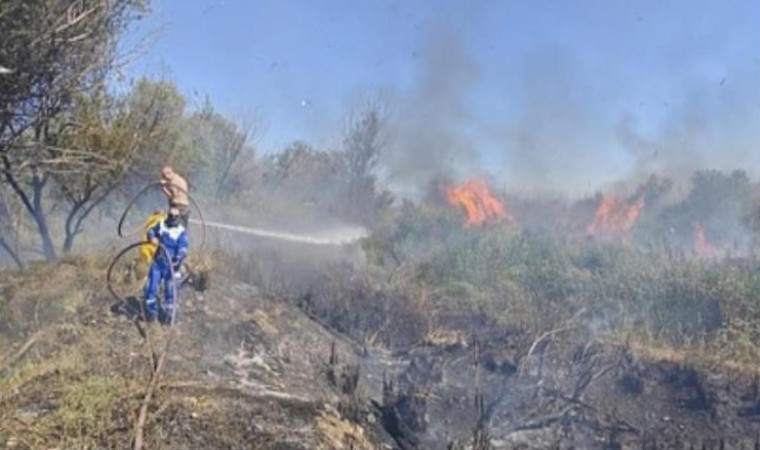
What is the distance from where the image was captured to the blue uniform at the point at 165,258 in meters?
9.42

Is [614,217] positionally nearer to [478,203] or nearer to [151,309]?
[478,203]

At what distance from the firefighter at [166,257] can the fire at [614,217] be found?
2261 centimetres

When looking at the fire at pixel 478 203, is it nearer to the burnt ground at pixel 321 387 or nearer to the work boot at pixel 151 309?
the burnt ground at pixel 321 387

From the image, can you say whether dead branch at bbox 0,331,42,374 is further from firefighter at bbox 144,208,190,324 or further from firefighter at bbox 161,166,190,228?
firefighter at bbox 161,166,190,228

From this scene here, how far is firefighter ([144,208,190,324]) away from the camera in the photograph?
9.41 m

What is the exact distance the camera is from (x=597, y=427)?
384 inches

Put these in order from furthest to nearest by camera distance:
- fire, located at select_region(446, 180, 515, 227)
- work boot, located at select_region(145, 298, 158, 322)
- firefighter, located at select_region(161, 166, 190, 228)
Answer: fire, located at select_region(446, 180, 515, 227), work boot, located at select_region(145, 298, 158, 322), firefighter, located at select_region(161, 166, 190, 228)

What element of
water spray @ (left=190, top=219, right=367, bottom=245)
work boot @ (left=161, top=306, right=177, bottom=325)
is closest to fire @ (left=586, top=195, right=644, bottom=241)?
water spray @ (left=190, top=219, right=367, bottom=245)

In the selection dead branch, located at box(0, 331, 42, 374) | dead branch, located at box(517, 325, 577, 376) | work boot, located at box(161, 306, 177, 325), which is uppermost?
dead branch, located at box(517, 325, 577, 376)

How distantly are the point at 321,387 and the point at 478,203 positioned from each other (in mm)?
22249

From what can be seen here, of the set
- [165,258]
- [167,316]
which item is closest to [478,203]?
[167,316]

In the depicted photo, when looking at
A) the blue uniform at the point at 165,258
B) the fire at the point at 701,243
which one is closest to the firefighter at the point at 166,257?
the blue uniform at the point at 165,258

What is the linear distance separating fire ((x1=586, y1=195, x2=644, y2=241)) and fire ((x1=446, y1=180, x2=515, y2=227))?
3.65 meters

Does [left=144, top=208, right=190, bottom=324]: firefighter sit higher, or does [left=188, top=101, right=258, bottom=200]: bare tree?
[left=188, top=101, right=258, bottom=200]: bare tree
